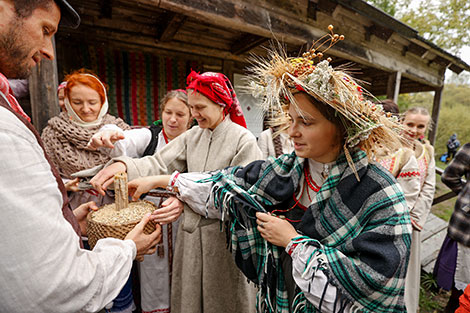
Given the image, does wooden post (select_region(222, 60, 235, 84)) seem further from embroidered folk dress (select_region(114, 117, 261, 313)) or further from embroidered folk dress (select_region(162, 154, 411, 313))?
embroidered folk dress (select_region(162, 154, 411, 313))

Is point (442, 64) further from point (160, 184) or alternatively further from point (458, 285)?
point (160, 184)

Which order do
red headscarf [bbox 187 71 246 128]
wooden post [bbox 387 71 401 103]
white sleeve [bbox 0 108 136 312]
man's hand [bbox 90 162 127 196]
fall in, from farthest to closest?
wooden post [bbox 387 71 401 103] → red headscarf [bbox 187 71 246 128] → man's hand [bbox 90 162 127 196] → white sleeve [bbox 0 108 136 312]

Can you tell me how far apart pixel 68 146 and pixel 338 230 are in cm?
212

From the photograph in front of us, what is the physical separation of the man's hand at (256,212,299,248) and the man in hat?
0.71 metres

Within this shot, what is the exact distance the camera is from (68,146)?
2008mm

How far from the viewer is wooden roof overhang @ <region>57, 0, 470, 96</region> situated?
3.22 meters

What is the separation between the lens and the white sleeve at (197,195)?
1.65 m

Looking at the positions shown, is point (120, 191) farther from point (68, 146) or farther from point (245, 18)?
point (245, 18)

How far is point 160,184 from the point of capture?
1703 millimetres

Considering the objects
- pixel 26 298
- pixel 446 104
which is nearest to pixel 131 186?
pixel 26 298

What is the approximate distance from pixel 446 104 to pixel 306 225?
2953 cm

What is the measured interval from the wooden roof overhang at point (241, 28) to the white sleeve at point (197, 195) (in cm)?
204

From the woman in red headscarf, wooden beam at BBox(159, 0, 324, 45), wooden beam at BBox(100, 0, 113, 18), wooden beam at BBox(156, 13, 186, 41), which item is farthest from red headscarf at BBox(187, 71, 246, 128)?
wooden beam at BBox(100, 0, 113, 18)

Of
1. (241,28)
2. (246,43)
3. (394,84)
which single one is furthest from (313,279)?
(394,84)
